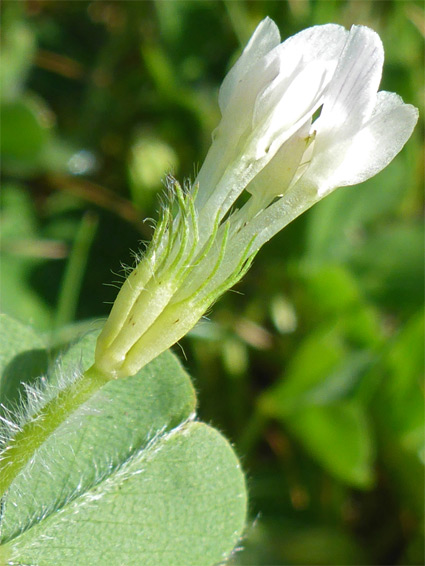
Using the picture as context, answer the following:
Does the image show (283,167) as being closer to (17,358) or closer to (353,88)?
(353,88)

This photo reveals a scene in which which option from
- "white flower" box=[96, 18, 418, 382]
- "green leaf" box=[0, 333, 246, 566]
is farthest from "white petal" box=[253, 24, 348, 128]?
"green leaf" box=[0, 333, 246, 566]

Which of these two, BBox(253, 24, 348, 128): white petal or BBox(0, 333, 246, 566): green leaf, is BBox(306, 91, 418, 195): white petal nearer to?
BBox(253, 24, 348, 128): white petal

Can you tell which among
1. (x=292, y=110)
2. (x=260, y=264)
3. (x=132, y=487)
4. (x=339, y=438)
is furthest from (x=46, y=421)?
(x=260, y=264)

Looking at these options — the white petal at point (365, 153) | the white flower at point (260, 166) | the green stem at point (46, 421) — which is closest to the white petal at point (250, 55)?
the white flower at point (260, 166)

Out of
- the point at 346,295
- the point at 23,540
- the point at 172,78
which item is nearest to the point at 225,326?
the point at 346,295

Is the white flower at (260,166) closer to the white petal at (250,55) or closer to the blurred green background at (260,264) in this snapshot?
the white petal at (250,55)


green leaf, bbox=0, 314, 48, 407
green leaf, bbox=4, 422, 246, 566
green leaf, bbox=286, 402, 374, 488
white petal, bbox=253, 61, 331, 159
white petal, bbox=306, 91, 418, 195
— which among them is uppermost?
white petal, bbox=253, 61, 331, 159

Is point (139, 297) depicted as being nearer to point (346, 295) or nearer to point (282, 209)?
point (282, 209)
